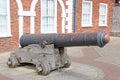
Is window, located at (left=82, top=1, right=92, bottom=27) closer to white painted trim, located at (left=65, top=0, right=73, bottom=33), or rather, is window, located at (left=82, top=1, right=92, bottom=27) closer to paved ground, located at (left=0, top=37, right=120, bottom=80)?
white painted trim, located at (left=65, top=0, right=73, bottom=33)

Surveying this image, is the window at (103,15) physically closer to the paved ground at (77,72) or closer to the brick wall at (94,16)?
the brick wall at (94,16)

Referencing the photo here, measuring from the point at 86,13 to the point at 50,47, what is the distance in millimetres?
10137

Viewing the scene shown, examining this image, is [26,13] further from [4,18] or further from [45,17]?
[45,17]

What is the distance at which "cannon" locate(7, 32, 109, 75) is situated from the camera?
6391mm

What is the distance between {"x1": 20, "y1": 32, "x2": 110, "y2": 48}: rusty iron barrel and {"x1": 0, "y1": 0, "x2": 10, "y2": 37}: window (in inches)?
137

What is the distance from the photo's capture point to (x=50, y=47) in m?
6.88

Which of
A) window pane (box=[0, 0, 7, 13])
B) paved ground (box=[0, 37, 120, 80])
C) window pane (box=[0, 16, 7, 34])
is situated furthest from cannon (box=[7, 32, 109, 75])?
window pane (box=[0, 0, 7, 13])

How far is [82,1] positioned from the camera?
52.2 feet

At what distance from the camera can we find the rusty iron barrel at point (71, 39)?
627 cm

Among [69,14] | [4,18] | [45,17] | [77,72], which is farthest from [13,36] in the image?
[77,72]

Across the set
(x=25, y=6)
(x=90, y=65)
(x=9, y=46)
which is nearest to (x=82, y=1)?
(x=25, y=6)

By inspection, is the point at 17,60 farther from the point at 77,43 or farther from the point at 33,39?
the point at 77,43

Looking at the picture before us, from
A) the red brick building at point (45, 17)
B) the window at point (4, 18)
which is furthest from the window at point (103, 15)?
the window at point (4, 18)

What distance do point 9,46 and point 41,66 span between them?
15.1ft
